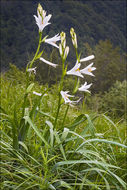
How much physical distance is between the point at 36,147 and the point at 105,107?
4.60 meters

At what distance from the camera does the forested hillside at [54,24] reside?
2.87 meters

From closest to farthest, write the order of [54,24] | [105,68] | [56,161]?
[56,161]
[54,24]
[105,68]

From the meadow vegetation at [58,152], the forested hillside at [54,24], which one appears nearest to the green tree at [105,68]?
the forested hillside at [54,24]

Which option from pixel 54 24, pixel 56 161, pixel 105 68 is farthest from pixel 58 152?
pixel 105 68

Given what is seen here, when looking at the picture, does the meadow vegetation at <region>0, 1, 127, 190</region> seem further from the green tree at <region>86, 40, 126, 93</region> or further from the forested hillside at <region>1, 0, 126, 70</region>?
the green tree at <region>86, 40, 126, 93</region>

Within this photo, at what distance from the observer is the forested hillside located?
2.87 metres

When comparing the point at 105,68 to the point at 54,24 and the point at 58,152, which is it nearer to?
the point at 54,24

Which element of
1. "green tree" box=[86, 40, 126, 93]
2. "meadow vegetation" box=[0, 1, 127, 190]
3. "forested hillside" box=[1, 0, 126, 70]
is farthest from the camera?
"green tree" box=[86, 40, 126, 93]

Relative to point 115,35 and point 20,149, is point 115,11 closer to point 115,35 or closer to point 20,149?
point 115,35

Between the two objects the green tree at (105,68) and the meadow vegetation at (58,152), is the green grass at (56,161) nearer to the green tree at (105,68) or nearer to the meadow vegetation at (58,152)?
the meadow vegetation at (58,152)

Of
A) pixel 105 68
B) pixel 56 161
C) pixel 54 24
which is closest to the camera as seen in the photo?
pixel 56 161

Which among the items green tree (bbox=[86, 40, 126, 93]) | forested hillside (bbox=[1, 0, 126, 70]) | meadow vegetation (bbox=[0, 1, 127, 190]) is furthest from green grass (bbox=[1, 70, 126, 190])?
green tree (bbox=[86, 40, 126, 93])

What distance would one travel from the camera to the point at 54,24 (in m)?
Result: 2.67

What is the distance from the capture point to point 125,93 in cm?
580
